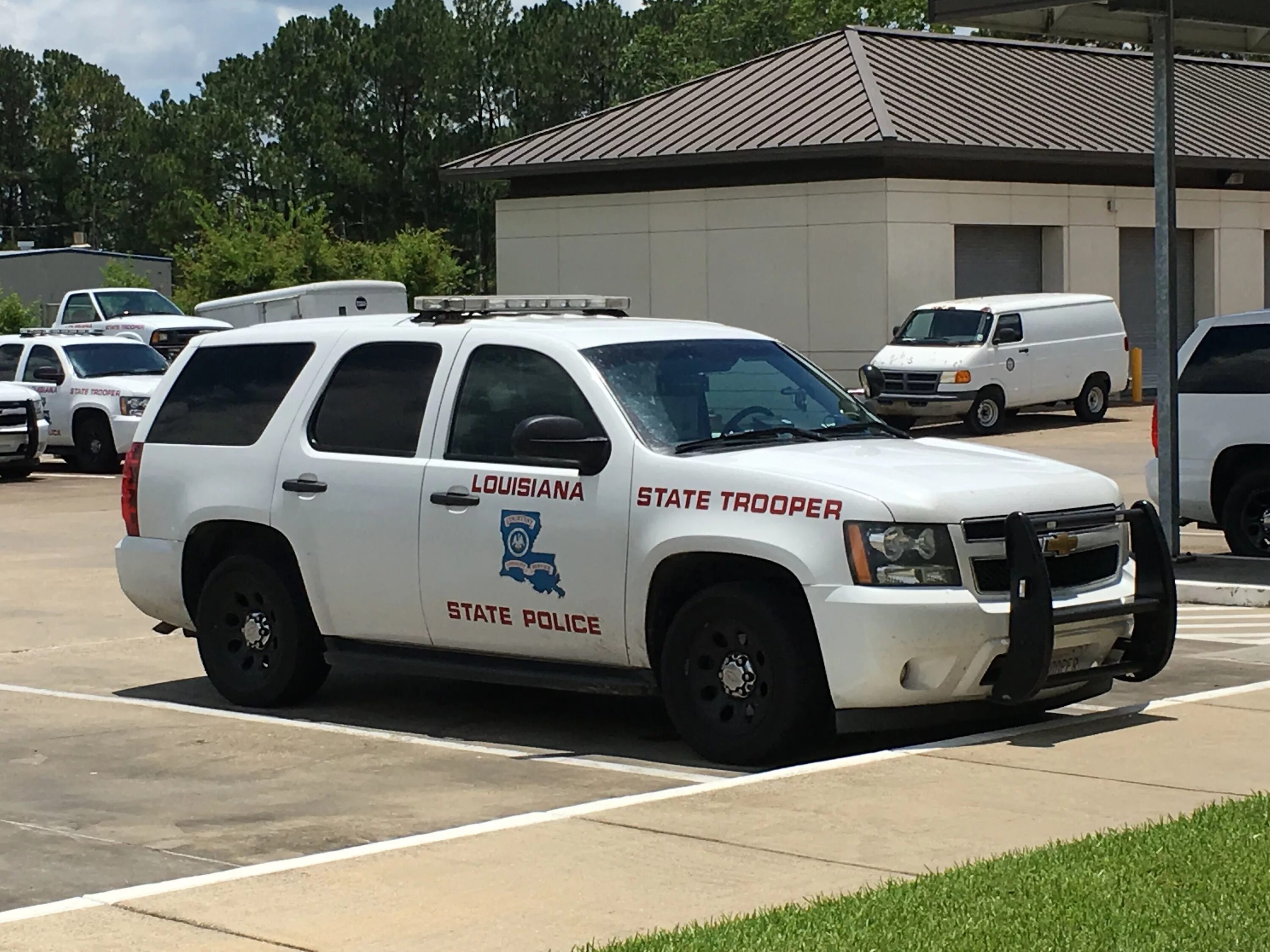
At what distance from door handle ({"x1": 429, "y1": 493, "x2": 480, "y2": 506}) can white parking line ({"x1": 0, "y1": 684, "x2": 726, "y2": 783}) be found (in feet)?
3.64

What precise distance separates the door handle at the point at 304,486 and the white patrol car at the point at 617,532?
11mm

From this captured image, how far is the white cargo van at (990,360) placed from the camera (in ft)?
101

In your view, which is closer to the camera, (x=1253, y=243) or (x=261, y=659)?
(x=261, y=659)

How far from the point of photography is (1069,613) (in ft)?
27.3

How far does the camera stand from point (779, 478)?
27.3 ft

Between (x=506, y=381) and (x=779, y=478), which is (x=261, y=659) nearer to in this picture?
(x=506, y=381)

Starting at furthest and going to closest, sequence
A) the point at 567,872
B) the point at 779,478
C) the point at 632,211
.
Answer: the point at 632,211, the point at 779,478, the point at 567,872

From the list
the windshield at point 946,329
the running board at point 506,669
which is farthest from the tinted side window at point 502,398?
the windshield at point 946,329

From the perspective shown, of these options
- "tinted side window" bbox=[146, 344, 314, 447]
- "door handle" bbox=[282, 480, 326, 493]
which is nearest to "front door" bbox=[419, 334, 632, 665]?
"door handle" bbox=[282, 480, 326, 493]

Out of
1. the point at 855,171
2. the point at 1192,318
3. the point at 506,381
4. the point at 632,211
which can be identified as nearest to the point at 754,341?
the point at 506,381

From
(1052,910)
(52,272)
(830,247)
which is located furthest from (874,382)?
(52,272)

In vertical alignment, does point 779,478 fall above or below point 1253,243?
below

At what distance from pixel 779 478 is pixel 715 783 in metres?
1.33

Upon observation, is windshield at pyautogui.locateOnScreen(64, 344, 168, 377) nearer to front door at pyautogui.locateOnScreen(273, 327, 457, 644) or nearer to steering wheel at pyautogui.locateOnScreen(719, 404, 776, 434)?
front door at pyautogui.locateOnScreen(273, 327, 457, 644)
